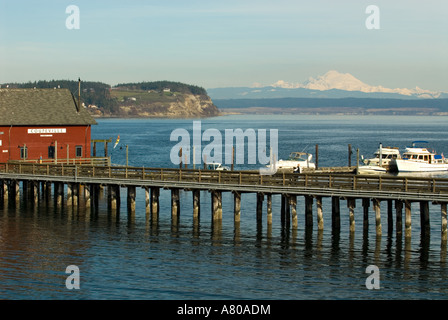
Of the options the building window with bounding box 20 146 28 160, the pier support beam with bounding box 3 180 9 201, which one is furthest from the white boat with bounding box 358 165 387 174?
the pier support beam with bounding box 3 180 9 201

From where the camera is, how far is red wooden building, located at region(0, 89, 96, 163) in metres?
64.1

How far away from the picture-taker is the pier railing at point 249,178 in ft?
149

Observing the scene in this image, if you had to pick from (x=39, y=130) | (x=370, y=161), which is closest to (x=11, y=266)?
(x=39, y=130)

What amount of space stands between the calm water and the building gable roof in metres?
10.9

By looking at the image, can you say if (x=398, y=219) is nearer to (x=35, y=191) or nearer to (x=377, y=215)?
(x=377, y=215)

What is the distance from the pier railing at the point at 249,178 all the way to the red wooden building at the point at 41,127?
450 centimetres

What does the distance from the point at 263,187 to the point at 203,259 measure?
9.38m

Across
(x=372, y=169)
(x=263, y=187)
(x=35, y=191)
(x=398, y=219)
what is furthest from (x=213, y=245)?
(x=372, y=169)

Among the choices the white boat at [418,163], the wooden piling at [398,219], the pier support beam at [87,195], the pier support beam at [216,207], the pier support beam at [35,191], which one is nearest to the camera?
the wooden piling at [398,219]

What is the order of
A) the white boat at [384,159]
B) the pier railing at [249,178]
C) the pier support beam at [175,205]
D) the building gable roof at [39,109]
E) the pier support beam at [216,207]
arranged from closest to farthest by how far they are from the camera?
the pier railing at [249,178] < the pier support beam at [216,207] < the pier support beam at [175,205] < the building gable roof at [39,109] < the white boat at [384,159]

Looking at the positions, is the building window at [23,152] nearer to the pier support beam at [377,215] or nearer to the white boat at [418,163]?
the pier support beam at [377,215]

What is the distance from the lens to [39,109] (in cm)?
6706

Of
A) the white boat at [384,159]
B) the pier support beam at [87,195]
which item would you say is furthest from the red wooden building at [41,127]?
the white boat at [384,159]
